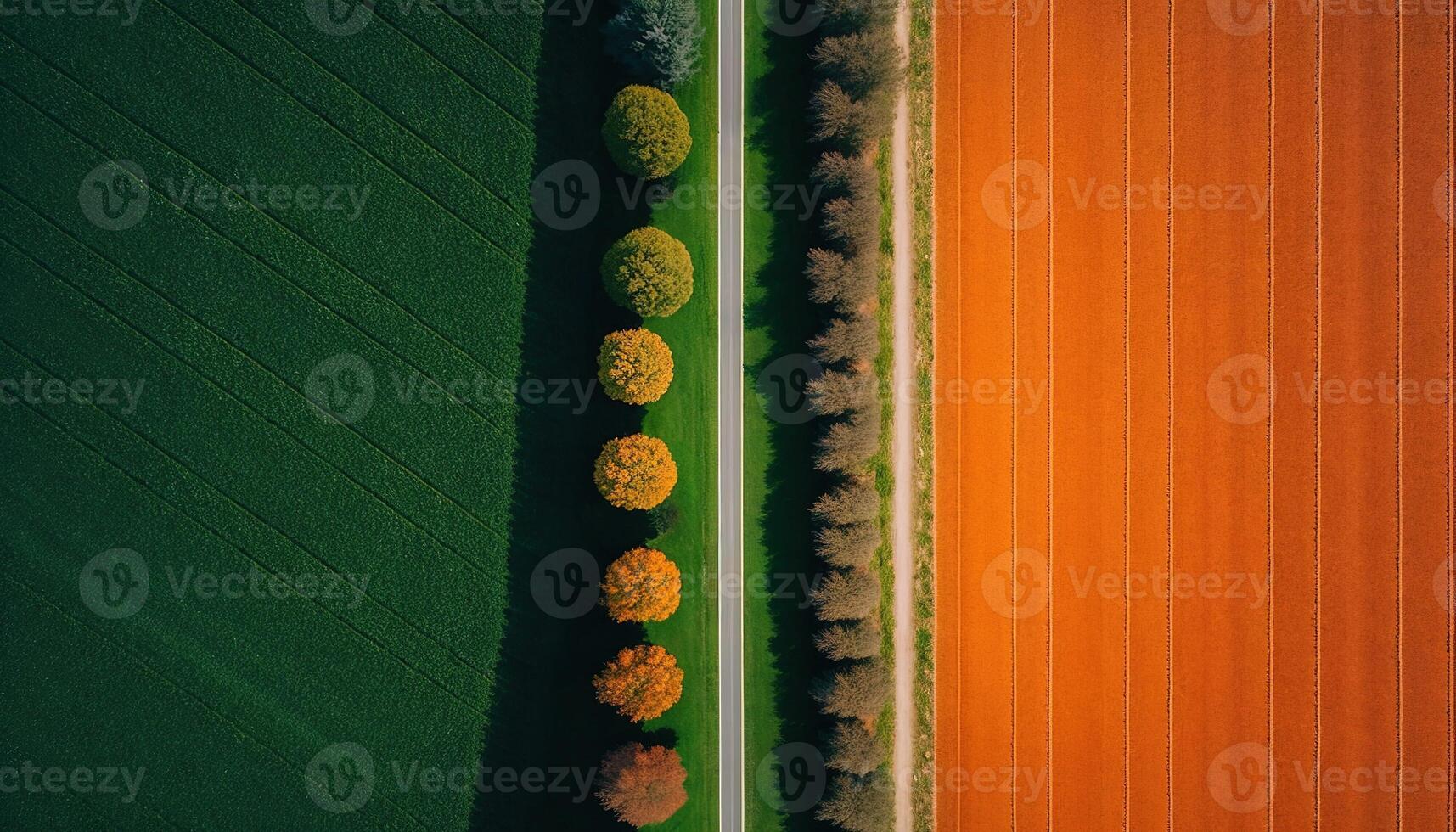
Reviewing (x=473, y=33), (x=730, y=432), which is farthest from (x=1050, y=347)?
(x=473, y=33)

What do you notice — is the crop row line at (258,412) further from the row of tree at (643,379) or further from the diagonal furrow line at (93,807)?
the diagonal furrow line at (93,807)

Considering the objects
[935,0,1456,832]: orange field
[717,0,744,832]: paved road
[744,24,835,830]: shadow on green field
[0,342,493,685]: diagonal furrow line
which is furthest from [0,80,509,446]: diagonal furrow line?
[935,0,1456,832]: orange field

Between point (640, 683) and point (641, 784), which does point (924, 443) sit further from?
point (641, 784)

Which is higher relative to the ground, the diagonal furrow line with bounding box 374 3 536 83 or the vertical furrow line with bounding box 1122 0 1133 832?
the diagonal furrow line with bounding box 374 3 536 83

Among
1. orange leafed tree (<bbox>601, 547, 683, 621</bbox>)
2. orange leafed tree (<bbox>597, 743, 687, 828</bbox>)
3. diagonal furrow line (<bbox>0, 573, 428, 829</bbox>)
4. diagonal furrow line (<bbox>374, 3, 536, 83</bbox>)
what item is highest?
diagonal furrow line (<bbox>374, 3, 536, 83</bbox>)

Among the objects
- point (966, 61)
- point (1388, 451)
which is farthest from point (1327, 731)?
point (966, 61)

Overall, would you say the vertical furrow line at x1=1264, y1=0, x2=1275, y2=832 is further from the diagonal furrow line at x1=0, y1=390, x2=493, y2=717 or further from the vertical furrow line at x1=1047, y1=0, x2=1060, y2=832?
the diagonal furrow line at x1=0, y1=390, x2=493, y2=717
